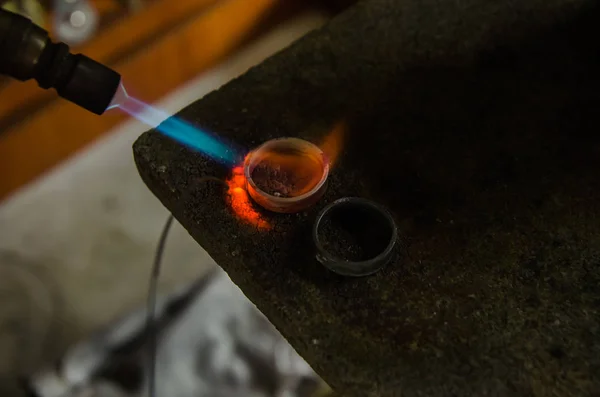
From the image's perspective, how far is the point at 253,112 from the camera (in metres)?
0.73

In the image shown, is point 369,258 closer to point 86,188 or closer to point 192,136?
point 192,136

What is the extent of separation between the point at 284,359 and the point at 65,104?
0.63 meters

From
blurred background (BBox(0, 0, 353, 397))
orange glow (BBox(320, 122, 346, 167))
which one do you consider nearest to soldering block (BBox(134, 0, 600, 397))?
orange glow (BBox(320, 122, 346, 167))

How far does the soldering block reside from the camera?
595 millimetres

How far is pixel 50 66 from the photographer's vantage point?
0.63 m

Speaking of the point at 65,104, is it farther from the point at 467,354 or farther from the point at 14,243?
the point at 467,354

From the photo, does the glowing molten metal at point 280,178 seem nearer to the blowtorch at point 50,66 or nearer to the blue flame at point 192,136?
the blue flame at point 192,136

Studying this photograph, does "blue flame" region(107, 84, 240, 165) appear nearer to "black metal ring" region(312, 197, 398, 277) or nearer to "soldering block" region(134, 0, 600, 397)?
"soldering block" region(134, 0, 600, 397)

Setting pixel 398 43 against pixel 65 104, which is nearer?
pixel 398 43

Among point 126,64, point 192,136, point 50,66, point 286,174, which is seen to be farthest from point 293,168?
point 126,64

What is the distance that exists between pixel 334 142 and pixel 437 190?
0.12m

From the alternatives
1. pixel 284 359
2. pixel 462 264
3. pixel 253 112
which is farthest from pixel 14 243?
pixel 462 264

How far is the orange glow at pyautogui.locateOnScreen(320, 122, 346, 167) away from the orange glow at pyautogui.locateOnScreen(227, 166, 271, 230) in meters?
0.09

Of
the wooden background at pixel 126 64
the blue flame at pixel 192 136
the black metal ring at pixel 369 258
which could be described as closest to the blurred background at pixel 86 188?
the wooden background at pixel 126 64
